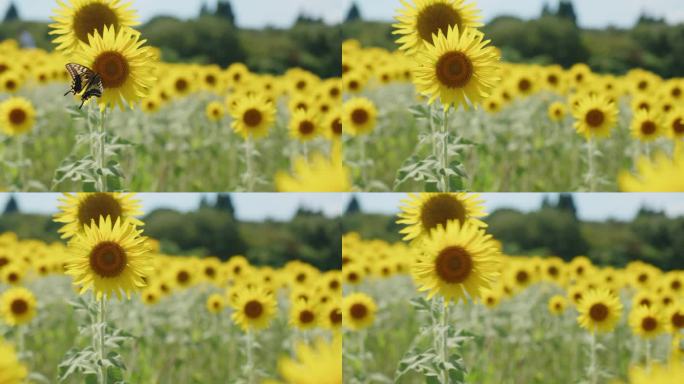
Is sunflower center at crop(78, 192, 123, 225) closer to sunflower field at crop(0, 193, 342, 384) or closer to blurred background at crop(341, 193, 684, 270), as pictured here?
sunflower field at crop(0, 193, 342, 384)

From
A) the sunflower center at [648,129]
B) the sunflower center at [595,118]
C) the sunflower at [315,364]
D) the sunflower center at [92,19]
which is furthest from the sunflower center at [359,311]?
the sunflower center at [92,19]

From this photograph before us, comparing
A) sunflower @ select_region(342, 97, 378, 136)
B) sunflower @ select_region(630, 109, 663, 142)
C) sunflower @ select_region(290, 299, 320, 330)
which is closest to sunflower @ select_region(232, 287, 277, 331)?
sunflower @ select_region(290, 299, 320, 330)

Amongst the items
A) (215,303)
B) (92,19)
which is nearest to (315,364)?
(215,303)

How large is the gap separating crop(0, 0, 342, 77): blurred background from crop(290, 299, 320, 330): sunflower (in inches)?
45.7

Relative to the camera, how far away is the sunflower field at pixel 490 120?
3840mm

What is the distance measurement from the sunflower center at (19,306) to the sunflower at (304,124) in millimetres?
1551

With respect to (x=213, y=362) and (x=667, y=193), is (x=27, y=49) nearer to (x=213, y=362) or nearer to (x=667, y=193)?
(x=213, y=362)

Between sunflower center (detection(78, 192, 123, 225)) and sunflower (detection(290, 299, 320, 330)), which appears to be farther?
sunflower (detection(290, 299, 320, 330))

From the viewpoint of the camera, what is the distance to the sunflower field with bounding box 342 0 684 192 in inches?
151

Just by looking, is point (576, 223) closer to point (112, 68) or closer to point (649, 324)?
point (649, 324)

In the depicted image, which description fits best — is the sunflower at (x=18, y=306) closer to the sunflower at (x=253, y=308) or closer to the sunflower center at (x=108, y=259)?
the sunflower center at (x=108, y=259)

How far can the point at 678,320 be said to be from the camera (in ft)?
13.4

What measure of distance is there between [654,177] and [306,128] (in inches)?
68.9

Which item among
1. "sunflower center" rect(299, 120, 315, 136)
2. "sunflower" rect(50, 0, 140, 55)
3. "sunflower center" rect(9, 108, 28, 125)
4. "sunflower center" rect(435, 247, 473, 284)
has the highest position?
"sunflower" rect(50, 0, 140, 55)
